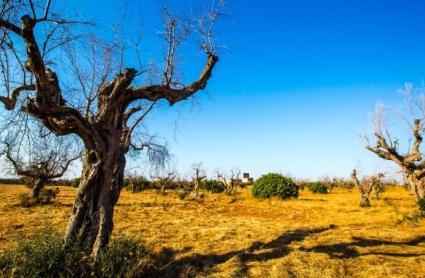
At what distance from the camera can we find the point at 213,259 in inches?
319

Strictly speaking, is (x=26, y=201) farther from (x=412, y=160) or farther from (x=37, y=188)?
(x=412, y=160)

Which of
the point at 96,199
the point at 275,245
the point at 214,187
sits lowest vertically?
the point at 275,245

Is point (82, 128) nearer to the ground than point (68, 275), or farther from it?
farther from it

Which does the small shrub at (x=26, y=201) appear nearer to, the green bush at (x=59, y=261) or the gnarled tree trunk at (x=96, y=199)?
the gnarled tree trunk at (x=96, y=199)

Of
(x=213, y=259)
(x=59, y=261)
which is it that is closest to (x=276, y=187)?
(x=213, y=259)

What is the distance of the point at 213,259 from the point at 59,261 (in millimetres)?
3650

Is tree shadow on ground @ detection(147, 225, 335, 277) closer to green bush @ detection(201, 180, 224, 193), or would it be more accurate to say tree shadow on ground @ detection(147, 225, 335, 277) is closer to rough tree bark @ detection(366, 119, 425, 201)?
rough tree bark @ detection(366, 119, 425, 201)

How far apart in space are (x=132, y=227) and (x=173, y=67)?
7310mm

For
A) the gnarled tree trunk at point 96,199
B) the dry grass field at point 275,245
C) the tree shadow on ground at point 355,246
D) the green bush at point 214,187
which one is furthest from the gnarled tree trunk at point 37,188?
the green bush at point 214,187

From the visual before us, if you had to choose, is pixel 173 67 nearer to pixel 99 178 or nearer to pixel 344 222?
pixel 99 178

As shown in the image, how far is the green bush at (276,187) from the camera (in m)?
27.3

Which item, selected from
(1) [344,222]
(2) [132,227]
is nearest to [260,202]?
(1) [344,222]

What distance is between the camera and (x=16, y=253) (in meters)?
5.61

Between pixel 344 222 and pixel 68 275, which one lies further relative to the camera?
pixel 344 222
